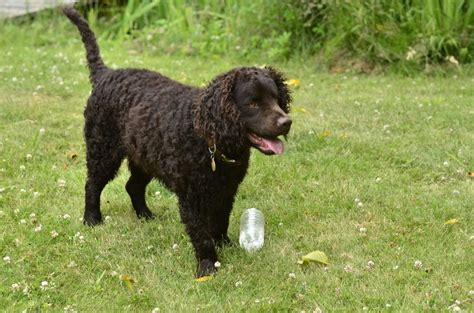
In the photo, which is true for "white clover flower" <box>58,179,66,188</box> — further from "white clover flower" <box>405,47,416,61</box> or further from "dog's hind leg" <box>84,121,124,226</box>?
"white clover flower" <box>405,47,416,61</box>

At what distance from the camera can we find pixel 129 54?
11.6 meters

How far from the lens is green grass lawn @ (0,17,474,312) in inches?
175

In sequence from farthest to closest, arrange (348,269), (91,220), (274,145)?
(91,220), (348,269), (274,145)

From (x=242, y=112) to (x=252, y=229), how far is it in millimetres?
1162

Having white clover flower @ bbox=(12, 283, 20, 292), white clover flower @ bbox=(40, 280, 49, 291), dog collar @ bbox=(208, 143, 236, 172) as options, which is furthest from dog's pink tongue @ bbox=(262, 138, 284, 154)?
white clover flower @ bbox=(12, 283, 20, 292)

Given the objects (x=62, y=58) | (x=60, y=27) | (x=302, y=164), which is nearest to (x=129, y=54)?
(x=62, y=58)

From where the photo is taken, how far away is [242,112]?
14.3 feet

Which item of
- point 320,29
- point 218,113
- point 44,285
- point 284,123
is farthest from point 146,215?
point 320,29

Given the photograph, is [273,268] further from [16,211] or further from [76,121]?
[76,121]

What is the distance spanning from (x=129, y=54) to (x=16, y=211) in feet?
20.4

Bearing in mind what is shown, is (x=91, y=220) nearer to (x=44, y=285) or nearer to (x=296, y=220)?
(x=44, y=285)

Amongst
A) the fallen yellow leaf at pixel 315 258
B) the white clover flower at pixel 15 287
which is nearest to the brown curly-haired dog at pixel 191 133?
the fallen yellow leaf at pixel 315 258

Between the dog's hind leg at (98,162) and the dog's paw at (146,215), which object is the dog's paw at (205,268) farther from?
the dog's hind leg at (98,162)

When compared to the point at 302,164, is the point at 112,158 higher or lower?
higher
